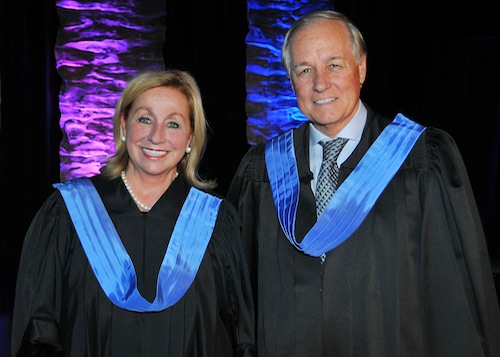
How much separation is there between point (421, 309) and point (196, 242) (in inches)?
33.6

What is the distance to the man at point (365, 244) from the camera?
82.8 inches

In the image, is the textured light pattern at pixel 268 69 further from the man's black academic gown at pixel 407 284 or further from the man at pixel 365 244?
the man's black academic gown at pixel 407 284

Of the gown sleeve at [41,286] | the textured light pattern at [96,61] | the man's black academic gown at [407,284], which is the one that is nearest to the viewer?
the gown sleeve at [41,286]

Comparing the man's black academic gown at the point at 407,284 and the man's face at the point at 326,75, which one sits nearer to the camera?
the man's black academic gown at the point at 407,284

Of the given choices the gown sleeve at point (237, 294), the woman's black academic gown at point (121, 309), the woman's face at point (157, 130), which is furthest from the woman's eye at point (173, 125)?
the gown sleeve at point (237, 294)

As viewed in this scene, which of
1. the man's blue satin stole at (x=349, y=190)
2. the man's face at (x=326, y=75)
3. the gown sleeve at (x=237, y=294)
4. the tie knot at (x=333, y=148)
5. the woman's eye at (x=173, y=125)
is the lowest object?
the gown sleeve at (x=237, y=294)

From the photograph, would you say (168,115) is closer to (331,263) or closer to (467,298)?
(331,263)

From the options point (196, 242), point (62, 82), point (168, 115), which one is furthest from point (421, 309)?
point (62, 82)

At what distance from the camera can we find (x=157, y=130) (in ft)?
7.06

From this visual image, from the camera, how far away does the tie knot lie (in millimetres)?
2264

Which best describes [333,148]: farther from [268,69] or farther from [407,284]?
[268,69]

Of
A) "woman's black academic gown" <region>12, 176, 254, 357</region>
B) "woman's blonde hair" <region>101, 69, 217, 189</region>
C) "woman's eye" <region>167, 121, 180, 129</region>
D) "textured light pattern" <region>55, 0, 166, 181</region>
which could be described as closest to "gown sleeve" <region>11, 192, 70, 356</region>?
"woman's black academic gown" <region>12, 176, 254, 357</region>

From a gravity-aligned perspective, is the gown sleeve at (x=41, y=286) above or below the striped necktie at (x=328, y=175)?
below

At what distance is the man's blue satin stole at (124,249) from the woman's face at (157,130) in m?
0.19
